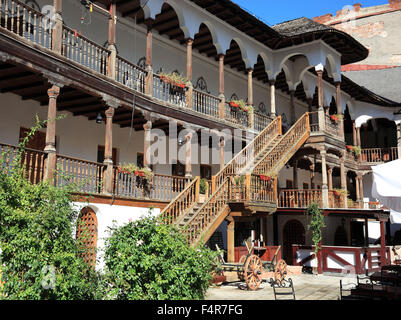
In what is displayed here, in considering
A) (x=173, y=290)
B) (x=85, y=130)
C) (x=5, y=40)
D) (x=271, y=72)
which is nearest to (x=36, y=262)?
(x=173, y=290)

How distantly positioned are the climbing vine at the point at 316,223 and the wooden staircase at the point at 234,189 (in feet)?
8.01

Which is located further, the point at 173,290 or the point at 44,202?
the point at 44,202

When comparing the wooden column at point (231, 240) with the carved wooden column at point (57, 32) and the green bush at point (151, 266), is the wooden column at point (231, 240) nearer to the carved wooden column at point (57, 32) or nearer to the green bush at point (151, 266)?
the green bush at point (151, 266)

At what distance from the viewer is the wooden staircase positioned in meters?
13.7

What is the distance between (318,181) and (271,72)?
13094mm

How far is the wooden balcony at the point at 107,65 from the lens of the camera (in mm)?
12055

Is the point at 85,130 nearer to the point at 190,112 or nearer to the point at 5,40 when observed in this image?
the point at 190,112

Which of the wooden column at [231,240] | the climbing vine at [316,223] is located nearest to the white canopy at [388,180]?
the wooden column at [231,240]

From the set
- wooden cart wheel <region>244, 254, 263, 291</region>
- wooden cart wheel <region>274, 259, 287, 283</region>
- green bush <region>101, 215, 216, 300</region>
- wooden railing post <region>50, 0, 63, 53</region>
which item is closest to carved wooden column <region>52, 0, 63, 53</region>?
wooden railing post <region>50, 0, 63, 53</region>

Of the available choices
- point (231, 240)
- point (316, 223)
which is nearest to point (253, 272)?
point (231, 240)

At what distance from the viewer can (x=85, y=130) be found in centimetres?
1653

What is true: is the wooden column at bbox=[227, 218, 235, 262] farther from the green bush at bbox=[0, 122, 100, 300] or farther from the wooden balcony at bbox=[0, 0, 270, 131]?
the green bush at bbox=[0, 122, 100, 300]
